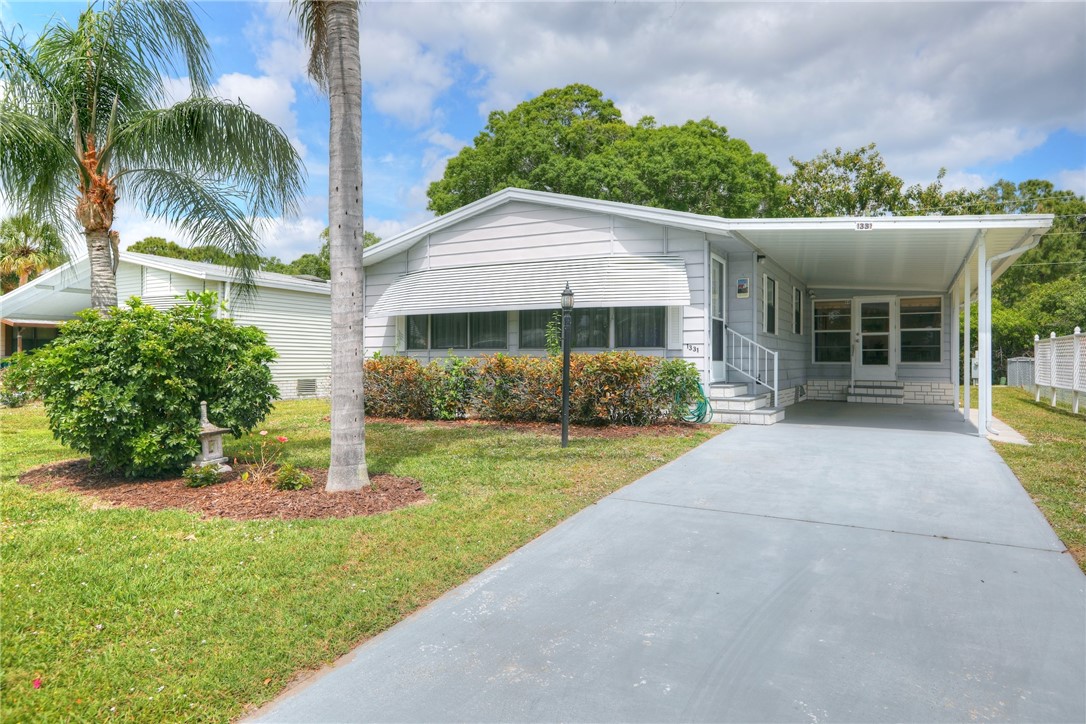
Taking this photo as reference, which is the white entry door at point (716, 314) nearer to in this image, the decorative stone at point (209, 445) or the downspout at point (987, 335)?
the downspout at point (987, 335)

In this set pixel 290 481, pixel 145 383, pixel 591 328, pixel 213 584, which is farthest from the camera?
pixel 591 328

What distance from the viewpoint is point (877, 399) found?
47.3ft

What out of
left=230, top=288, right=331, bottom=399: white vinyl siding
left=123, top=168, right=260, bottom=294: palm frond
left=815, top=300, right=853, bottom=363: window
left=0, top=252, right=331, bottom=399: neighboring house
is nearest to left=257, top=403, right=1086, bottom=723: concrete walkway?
left=123, top=168, right=260, bottom=294: palm frond

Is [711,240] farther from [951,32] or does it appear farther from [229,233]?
[229,233]

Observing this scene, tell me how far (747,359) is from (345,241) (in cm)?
801

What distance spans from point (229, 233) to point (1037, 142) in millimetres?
23619

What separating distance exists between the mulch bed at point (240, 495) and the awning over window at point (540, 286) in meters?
5.38

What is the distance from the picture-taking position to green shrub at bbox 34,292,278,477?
18.1 feet

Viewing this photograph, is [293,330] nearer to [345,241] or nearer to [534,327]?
[534,327]

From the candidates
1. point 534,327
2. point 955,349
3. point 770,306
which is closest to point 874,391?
point 955,349

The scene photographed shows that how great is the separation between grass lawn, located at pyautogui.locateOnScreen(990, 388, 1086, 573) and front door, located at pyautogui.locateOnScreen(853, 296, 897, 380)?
300cm

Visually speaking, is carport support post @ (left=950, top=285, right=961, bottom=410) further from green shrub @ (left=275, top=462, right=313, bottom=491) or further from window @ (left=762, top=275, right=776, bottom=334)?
green shrub @ (left=275, top=462, right=313, bottom=491)

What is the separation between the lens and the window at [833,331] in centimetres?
1509

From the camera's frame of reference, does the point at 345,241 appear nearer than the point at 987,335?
Yes
